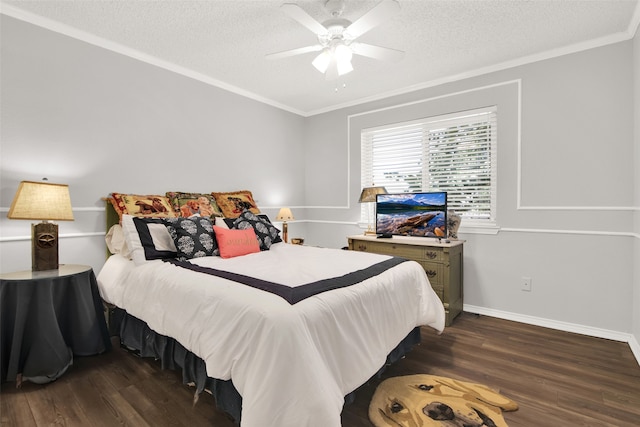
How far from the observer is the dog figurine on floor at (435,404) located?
1.64 m

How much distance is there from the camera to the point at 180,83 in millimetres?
3365

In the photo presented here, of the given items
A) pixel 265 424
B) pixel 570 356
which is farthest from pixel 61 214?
pixel 570 356

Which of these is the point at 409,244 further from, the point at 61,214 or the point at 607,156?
the point at 61,214

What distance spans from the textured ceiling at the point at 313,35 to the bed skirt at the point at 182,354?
2339mm

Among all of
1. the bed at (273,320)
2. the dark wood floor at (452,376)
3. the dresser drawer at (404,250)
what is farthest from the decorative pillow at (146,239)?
the dresser drawer at (404,250)

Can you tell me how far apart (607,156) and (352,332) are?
286cm

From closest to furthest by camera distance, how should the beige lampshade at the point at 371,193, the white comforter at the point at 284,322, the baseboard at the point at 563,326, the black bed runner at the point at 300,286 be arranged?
the white comforter at the point at 284,322
the black bed runner at the point at 300,286
the baseboard at the point at 563,326
the beige lampshade at the point at 371,193

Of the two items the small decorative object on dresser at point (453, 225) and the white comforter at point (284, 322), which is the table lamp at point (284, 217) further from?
the small decorative object on dresser at point (453, 225)

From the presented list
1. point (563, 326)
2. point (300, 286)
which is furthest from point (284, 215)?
point (563, 326)

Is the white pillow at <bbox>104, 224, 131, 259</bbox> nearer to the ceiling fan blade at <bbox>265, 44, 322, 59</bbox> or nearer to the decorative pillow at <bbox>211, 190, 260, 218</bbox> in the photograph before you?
the decorative pillow at <bbox>211, 190, 260, 218</bbox>

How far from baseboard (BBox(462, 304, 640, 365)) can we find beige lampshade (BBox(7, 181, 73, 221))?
3.85 m

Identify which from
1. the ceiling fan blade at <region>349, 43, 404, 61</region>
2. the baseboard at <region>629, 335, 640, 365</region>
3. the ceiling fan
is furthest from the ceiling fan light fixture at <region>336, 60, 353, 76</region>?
the baseboard at <region>629, 335, 640, 365</region>

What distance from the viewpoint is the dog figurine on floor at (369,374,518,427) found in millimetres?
1641

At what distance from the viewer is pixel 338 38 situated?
238 cm
